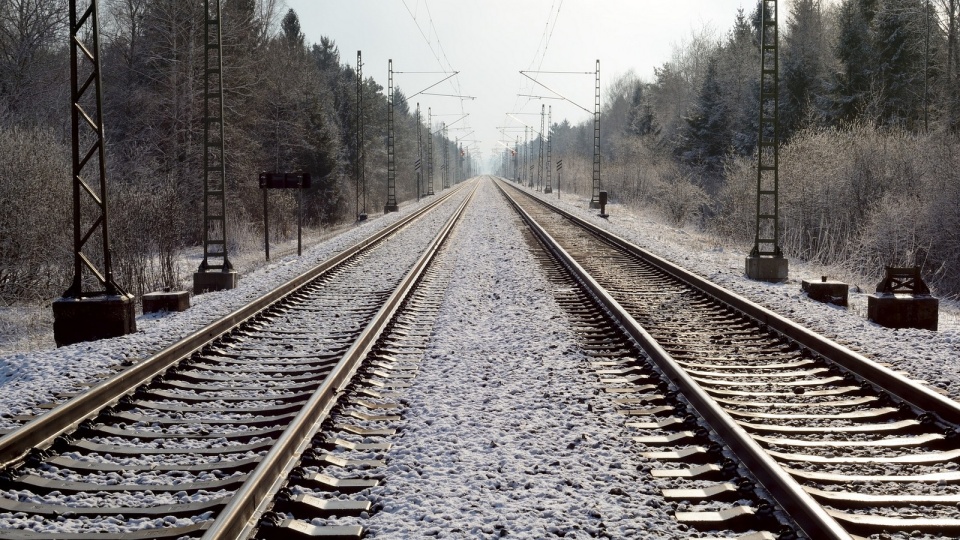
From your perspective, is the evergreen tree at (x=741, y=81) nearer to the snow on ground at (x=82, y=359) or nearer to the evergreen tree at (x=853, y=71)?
the evergreen tree at (x=853, y=71)

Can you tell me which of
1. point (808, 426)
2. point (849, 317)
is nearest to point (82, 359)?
point (808, 426)

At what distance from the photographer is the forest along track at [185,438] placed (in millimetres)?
3822

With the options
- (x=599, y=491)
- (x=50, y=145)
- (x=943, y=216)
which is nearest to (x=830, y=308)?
(x=599, y=491)

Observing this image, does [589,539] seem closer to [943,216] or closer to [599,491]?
[599,491]

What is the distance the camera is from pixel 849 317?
9.68 meters

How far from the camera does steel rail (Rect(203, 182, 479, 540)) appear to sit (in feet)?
11.5

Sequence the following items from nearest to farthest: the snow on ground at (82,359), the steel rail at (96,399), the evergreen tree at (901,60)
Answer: the steel rail at (96,399) → the snow on ground at (82,359) → the evergreen tree at (901,60)

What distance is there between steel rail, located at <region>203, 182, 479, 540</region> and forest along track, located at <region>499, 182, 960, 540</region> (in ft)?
7.03

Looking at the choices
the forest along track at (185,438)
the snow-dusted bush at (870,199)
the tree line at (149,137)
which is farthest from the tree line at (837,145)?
the tree line at (149,137)

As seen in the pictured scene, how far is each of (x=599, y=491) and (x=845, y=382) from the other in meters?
3.19

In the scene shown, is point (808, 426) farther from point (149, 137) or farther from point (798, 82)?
point (798, 82)

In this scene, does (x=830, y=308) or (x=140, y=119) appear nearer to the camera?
(x=830, y=308)

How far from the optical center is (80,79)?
2902 cm

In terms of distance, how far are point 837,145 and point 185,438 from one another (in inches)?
940
